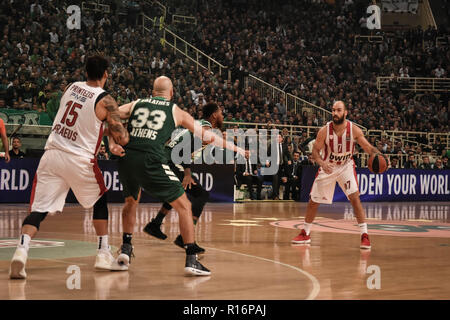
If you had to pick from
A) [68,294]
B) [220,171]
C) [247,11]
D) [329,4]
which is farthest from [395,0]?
[68,294]

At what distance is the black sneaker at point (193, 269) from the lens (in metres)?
7.06

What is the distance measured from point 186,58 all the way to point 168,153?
20.4 metres

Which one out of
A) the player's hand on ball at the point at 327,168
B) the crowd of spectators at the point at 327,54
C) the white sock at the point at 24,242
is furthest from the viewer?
the crowd of spectators at the point at 327,54

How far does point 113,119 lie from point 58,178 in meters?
0.82

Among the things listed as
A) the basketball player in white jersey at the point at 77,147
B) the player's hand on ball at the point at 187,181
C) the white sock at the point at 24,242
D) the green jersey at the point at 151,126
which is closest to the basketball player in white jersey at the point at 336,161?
the player's hand on ball at the point at 187,181

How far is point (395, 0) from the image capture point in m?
40.4

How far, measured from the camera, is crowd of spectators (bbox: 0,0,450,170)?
74.5 ft

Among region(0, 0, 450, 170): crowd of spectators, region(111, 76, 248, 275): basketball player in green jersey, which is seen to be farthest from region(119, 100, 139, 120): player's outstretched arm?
region(0, 0, 450, 170): crowd of spectators

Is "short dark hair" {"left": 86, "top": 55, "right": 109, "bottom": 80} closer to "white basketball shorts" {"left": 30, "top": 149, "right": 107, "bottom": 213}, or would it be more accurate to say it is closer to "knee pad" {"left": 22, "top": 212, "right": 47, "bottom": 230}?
"white basketball shorts" {"left": 30, "top": 149, "right": 107, "bottom": 213}

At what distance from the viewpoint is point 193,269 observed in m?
7.06

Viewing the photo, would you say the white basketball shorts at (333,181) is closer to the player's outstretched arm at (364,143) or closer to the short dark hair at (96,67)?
the player's outstretched arm at (364,143)

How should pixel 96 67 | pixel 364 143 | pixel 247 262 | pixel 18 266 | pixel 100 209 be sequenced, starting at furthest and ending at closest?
1. pixel 364 143
2. pixel 247 262
3. pixel 100 209
4. pixel 96 67
5. pixel 18 266

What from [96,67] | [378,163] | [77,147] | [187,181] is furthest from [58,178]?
[378,163]

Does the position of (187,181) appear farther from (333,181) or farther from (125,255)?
(333,181)
